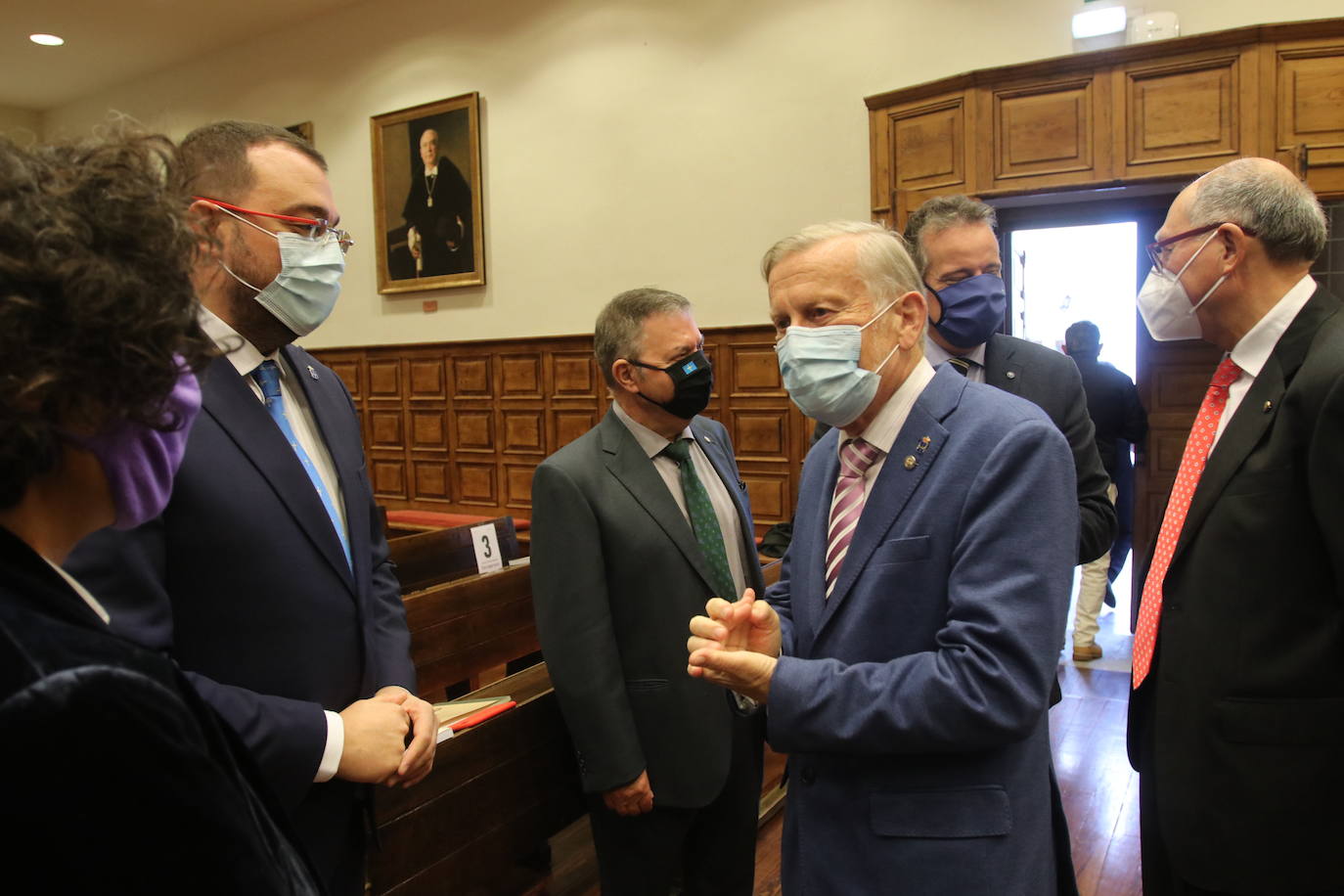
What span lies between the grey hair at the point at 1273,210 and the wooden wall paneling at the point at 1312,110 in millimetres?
3656

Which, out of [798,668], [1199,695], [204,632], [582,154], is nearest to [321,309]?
[204,632]

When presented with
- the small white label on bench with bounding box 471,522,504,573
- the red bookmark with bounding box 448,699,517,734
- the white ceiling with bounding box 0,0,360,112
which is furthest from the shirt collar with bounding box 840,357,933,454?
the white ceiling with bounding box 0,0,360,112

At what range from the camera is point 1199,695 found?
5.00 feet

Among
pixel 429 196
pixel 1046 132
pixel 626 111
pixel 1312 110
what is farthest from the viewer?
pixel 429 196

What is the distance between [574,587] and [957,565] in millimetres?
949

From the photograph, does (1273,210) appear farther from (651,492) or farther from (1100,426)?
(1100,426)

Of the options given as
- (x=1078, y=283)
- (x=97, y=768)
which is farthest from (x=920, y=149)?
(x=97, y=768)

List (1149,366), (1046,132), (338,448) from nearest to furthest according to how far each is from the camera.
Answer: (338,448), (1046,132), (1149,366)

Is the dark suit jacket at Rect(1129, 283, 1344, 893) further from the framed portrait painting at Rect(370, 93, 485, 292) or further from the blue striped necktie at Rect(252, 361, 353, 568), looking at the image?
the framed portrait painting at Rect(370, 93, 485, 292)

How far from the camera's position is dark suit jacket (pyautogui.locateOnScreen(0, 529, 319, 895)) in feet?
1.72

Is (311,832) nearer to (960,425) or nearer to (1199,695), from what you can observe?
(960,425)

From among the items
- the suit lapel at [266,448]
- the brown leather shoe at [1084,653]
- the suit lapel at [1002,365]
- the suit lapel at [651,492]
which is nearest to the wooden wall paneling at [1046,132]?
the brown leather shoe at [1084,653]

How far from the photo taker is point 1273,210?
1.66 meters

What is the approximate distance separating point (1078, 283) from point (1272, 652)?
4710 millimetres
